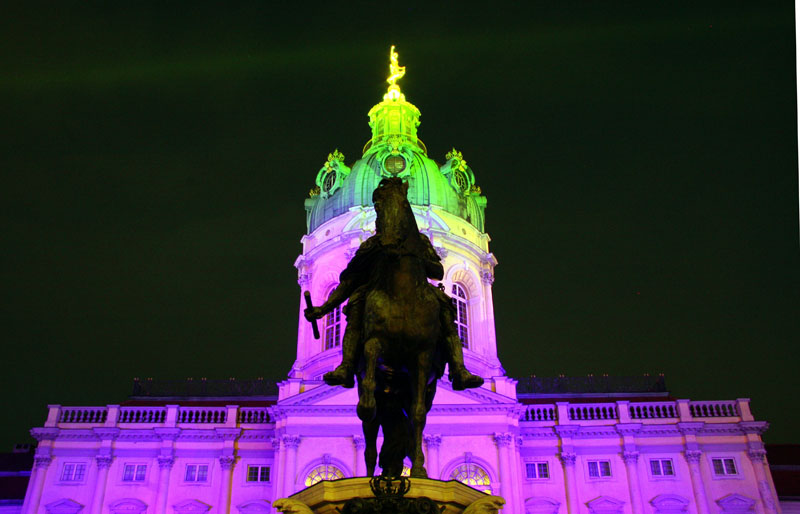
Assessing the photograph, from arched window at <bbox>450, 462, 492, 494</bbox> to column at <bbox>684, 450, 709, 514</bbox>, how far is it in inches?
465

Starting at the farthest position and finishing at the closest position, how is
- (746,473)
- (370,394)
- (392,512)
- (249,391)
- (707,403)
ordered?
(249,391) < (707,403) < (746,473) < (370,394) < (392,512)

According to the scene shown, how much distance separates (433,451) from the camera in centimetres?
3434

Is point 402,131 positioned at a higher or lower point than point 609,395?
higher

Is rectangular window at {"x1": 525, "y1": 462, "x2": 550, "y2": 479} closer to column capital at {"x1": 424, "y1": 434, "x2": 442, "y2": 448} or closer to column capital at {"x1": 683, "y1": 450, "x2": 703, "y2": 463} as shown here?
column capital at {"x1": 424, "y1": 434, "x2": 442, "y2": 448}

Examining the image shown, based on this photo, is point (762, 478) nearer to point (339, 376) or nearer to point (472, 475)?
point (472, 475)

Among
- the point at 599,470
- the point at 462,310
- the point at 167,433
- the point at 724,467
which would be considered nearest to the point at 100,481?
the point at 167,433

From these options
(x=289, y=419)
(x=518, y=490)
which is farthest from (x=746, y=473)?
(x=289, y=419)

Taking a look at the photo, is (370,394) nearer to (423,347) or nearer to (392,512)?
(423,347)

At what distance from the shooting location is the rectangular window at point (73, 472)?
124 feet

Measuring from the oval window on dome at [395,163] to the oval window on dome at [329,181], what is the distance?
5.01 m

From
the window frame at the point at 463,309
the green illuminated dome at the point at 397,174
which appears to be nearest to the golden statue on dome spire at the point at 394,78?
the green illuminated dome at the point at 397,174

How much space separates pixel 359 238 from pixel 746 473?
2632 cm

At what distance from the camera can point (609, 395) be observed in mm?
51562

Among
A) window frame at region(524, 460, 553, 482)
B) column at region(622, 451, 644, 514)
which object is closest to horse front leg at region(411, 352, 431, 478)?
window frame at region(524, 460, 553, 482)
